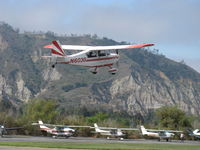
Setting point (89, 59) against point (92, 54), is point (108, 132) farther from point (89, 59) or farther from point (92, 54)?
point (89, 59)

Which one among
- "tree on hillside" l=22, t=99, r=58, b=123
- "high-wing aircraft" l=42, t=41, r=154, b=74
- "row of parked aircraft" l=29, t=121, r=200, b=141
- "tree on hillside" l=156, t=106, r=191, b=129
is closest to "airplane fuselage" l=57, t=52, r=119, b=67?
"high-wing aircraft" l=42, t=41, r=154, b=74

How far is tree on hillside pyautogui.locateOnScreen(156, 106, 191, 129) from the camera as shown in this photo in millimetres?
Answer: 108625

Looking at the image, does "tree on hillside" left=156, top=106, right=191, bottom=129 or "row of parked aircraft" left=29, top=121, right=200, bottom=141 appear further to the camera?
"tree on hillside" left=156, top=106, right=191, bottom=129

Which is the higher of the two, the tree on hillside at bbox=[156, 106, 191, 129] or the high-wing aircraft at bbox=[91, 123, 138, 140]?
the tree on hillside at bbox=[156, 106, 191, 129]

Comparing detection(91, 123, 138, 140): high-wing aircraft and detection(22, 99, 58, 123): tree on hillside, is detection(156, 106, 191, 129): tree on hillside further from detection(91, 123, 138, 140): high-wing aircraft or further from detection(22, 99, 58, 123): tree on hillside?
detection(22, 99, 58, 123): tree on hillside

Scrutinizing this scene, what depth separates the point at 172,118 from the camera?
10988 centimetres

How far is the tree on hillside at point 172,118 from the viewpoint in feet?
356

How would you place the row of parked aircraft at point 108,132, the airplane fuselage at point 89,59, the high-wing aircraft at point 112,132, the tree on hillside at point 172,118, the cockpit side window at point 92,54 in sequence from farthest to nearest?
1. the tree on hillside at point 172,118
2. the high-wing aircraft at point 112,132
3. the row of parked aircraft at point 108,132
4. the cockpit side window at point 92,54
5. the airplane fuselage at point 89,59

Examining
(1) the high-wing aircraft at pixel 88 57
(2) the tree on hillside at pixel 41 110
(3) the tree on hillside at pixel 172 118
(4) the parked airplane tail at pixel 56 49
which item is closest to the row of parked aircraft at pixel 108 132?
(3) the tree on hillside at pixel 172 118

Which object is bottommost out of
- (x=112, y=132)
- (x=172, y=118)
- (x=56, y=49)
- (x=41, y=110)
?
(x=112, y=132)

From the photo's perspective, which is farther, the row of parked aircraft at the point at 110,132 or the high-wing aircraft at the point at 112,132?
the high-wing aircraft at the point at 112,132

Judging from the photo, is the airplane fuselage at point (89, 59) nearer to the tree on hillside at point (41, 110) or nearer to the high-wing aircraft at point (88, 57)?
the high-wing aircraft at point (88, 57)

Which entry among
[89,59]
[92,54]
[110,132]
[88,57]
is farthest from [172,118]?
[88,57]

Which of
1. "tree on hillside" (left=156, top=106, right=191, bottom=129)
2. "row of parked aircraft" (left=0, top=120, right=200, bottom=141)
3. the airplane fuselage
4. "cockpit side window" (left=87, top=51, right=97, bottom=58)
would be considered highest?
"cockpit side window" (left=87, top=51, right=97, bottom=58)
